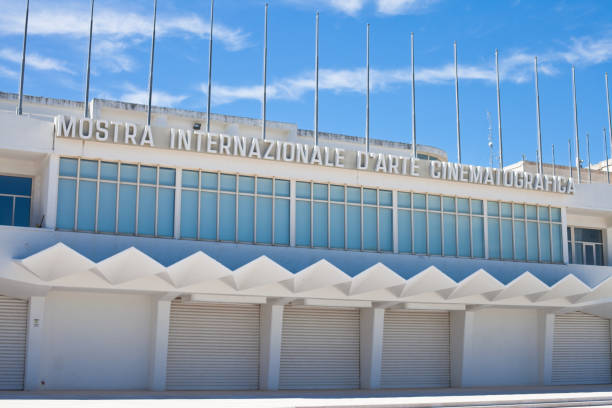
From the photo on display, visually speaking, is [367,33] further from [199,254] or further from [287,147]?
[199,254]

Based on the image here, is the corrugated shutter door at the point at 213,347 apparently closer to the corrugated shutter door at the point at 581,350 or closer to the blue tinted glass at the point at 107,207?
the blue tinted glass at the point at 107,207

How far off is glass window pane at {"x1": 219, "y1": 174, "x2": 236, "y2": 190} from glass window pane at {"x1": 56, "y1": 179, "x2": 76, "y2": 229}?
4634mm

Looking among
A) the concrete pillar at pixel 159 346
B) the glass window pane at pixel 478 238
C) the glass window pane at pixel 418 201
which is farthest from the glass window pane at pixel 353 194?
the concrete pillar at pixel 159 346

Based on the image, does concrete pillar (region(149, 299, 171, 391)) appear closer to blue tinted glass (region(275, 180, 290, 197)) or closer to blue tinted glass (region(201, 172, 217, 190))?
blue tinted glass (region(201, 172, 217, 190))

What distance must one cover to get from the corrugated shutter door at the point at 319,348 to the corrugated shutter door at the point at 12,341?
8334 mm

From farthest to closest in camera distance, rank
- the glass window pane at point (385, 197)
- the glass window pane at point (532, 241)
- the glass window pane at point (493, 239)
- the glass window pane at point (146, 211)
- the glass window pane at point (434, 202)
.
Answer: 1. the glass window pane at point (532, 241)
2. the glass window pane at point (493, 239)
3. the glass window pane at point (434, 202)
4. the glass window pane at point (385, 197)
5. the glass window pane at point (146, 211)

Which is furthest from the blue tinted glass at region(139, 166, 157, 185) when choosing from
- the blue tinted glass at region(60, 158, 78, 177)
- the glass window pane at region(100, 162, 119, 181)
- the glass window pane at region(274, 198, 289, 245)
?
the glass window pane at region(274, 198, 289, 245)

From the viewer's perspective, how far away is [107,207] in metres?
24.0

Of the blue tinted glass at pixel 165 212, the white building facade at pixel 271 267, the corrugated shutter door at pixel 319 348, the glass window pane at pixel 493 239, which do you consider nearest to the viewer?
the white building facade at pixel 271 267

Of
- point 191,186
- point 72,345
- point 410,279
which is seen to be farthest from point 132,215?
point 410,279

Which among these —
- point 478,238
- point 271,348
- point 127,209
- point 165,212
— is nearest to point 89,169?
point 127,209

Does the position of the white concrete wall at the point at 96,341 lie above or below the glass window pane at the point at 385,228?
below

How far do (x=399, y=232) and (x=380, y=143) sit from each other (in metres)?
11.8

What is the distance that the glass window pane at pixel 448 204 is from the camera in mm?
29300
